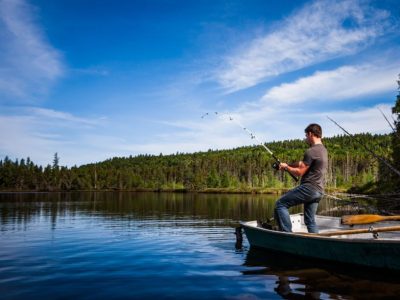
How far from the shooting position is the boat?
28.0 feet

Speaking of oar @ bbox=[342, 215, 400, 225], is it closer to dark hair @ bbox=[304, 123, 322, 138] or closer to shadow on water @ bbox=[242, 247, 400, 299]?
shadow on water @ bbox=[242, 247, 400, 299]

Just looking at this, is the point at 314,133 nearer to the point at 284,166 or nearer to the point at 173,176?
the point at 284,166

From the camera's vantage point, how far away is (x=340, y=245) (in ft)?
30.6

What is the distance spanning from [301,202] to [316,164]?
1119 millimetres

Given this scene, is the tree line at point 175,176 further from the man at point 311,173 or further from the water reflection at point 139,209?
the man at point 311,173

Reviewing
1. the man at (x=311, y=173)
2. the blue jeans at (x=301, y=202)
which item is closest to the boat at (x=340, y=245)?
the blue jeans at (x=301, y=202)

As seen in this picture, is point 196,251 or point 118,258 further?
point 196,251

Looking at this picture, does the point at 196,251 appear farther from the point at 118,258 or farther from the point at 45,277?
the point at 45,277

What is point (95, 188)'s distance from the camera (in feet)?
526

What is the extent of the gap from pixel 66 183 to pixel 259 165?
7760 cm

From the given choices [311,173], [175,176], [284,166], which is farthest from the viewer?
[175,176]

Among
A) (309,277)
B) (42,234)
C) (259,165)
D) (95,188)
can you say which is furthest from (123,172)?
(309,277)

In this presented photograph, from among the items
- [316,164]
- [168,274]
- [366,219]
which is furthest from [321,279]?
[168,274]

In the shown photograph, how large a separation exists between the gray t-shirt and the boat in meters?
1.37
